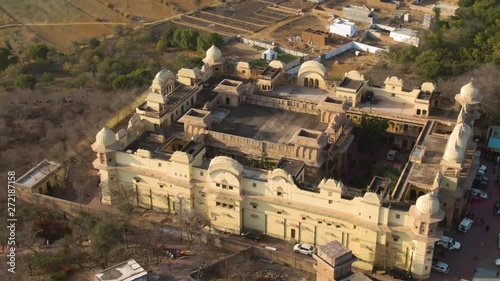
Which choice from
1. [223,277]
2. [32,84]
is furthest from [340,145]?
[32,84]

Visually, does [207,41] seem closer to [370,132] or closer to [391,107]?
[391,107]

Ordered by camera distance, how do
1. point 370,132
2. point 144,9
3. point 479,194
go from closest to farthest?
point 479,194 → point 370,132 → point 144,9

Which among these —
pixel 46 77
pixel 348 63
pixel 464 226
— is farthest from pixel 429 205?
pixel 46 77

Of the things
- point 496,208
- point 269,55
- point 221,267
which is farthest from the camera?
point 269,55

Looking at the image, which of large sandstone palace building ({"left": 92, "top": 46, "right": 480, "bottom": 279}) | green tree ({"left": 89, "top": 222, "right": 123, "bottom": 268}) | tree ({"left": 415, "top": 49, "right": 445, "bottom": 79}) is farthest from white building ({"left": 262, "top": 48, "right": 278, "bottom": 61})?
green tree ({"left": 89, "top": 222, "right": 123, "bottom": 268})

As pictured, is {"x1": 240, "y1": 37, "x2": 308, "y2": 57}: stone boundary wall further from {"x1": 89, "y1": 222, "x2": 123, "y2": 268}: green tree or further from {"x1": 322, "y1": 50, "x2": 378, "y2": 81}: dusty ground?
{"x1": 89, "y1": 222, "x2": 123, "y2": 268}: green tree

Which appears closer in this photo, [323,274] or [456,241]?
[323,274]

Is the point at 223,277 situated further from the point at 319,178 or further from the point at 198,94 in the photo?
the point at 198,94
